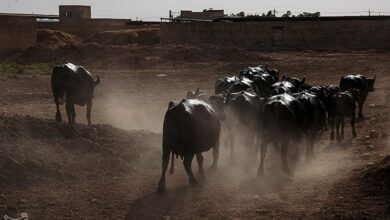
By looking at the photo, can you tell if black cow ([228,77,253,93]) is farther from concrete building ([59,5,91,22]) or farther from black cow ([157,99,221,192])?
concrete building ([59,5,91,22])

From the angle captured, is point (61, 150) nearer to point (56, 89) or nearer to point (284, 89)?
point (56, 89)

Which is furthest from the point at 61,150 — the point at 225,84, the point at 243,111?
the point at 225,84

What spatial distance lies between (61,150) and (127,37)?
40.1m

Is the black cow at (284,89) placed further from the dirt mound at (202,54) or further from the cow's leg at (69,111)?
the dirt mound at (202,54)

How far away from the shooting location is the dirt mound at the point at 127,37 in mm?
48312

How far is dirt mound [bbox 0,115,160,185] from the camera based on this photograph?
9.96m

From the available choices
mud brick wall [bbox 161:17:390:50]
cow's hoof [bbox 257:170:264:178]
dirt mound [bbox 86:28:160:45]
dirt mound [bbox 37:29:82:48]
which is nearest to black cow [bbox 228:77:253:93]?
cow's hoof [bbox 257:170:264:178]

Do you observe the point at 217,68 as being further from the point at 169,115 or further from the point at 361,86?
the point at 169,115

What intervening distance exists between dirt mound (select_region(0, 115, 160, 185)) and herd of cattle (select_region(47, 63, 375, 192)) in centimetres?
176

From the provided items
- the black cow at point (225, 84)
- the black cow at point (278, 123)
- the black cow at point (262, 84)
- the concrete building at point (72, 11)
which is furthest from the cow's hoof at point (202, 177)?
the concrete building at point (72, 11)

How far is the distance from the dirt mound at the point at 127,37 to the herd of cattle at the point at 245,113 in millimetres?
32274

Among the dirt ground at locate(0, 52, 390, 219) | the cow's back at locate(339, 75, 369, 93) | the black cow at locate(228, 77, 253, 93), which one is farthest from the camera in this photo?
the cow's back at locate(339, 75, 369, 93)

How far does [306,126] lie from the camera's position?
38.9 feet

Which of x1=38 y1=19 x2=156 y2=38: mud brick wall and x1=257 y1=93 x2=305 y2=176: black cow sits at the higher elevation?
x1=38 y1=19 x2=156 y2=38: mud brick wall
